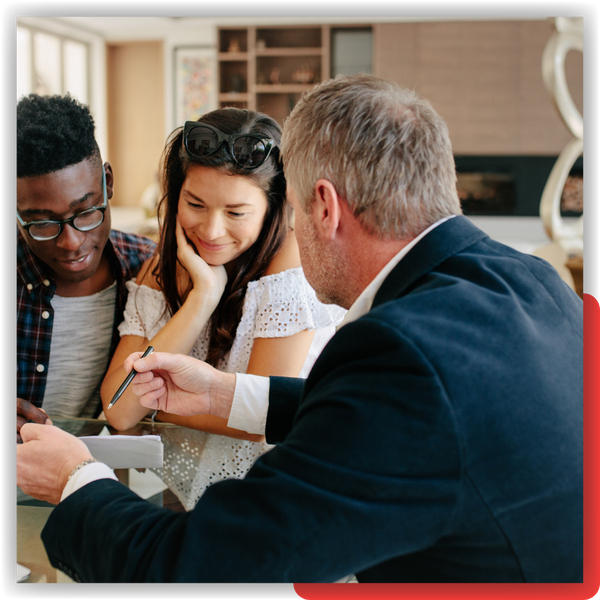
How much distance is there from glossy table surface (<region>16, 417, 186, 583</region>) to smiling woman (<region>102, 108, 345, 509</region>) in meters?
0.03

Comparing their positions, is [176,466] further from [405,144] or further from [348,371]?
[405,144]

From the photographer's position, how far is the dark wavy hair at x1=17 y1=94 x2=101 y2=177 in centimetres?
101

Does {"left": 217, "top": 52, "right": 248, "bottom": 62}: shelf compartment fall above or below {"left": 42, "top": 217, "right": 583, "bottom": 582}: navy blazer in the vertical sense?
above

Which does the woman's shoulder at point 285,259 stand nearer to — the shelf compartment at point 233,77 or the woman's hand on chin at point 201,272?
the woman's hand on chin at point 201,272

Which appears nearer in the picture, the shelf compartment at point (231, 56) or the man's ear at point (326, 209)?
the man's ear at point (326, 209)

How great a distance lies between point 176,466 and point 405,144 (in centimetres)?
63

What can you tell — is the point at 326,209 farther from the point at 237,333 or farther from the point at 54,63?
the point at 54,63

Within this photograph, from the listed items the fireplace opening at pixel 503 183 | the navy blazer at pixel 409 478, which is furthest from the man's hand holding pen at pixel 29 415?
the fireplace opening at pixel 503 183

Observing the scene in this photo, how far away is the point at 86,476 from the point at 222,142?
61 centimetres

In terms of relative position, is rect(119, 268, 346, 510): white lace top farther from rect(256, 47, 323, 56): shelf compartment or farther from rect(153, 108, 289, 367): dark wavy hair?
rect(256, 47, 323, 56): shelf compartment

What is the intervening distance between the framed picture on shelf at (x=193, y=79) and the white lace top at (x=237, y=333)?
5.72 m

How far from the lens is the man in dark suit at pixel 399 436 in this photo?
56 cm

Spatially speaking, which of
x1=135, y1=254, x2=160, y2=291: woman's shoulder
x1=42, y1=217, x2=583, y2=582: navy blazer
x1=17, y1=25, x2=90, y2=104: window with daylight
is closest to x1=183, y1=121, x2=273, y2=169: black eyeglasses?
x1=135, y1=254, x2=160, y2=291: woman's shoulder

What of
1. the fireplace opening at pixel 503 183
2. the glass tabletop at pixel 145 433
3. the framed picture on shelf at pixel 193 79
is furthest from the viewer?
the framed picture on shelf at pixel 193 79
